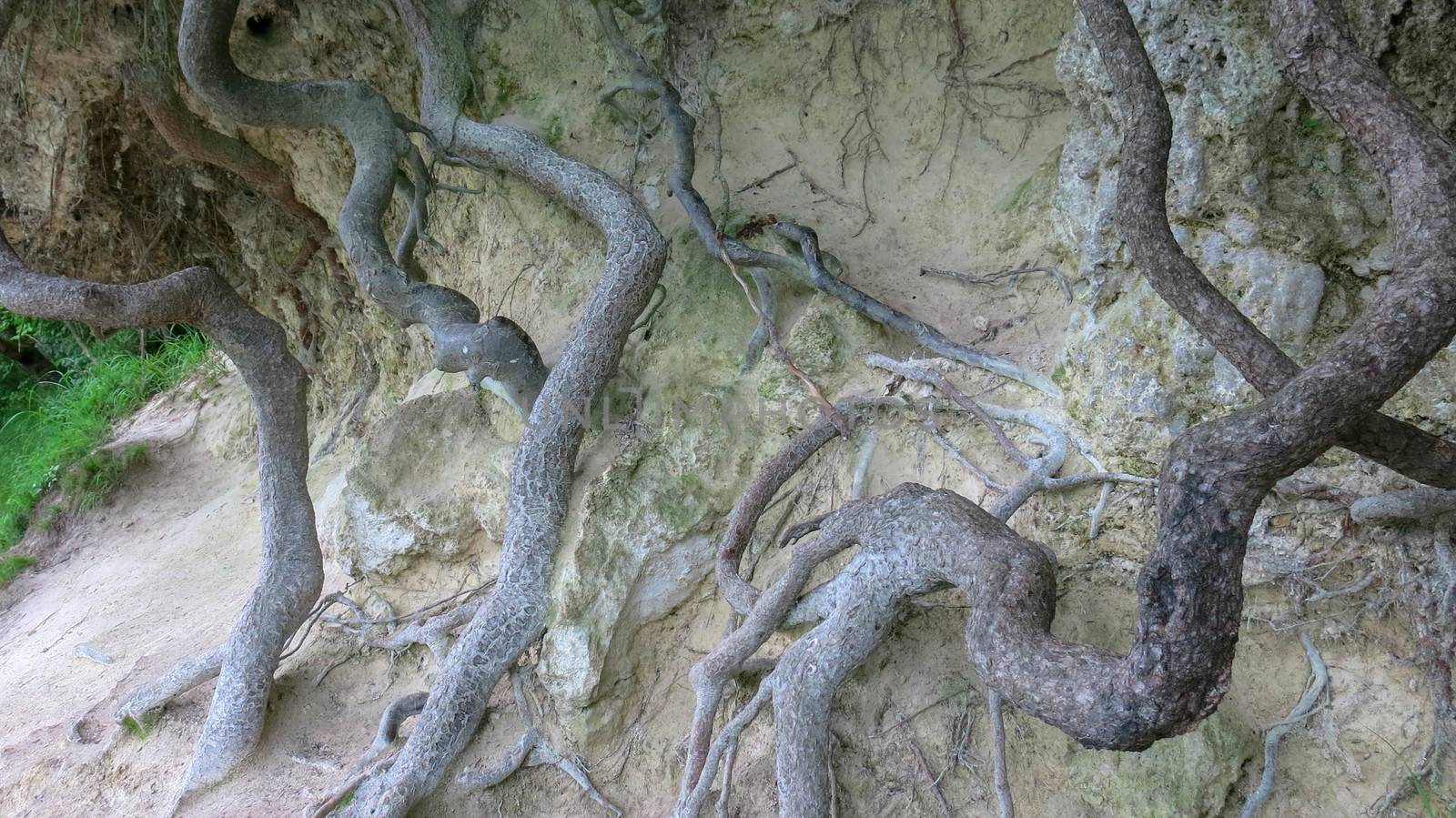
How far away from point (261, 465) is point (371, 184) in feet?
3.84

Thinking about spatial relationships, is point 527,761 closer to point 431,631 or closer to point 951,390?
point 431,631

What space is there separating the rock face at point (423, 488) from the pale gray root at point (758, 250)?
107cm

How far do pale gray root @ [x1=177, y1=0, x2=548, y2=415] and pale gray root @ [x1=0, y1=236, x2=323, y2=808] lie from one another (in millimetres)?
544

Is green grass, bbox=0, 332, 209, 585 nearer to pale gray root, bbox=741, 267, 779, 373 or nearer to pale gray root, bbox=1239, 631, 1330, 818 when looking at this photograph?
pale gray root, bbox=741, 267, 779, 373

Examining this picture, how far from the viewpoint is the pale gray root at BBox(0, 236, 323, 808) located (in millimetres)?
2916

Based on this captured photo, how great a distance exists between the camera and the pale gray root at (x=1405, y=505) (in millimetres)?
1846

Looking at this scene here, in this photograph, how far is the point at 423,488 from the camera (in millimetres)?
3457

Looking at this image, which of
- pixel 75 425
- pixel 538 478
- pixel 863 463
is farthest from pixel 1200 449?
pixel 75 425

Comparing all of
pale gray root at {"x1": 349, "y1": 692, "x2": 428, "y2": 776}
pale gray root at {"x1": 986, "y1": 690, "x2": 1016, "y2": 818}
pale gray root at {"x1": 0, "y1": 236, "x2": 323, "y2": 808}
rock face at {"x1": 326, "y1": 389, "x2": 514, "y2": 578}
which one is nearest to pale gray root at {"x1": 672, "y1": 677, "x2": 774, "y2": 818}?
pale gray root at {"x1": 986, "y1": 690, "x2": 1016, "y2": 818}

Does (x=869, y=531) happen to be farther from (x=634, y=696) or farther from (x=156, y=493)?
(x=156, y=493)

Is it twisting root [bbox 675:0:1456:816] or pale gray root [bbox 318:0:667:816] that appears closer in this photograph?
twisting root [bbox 675:0:1456:816]

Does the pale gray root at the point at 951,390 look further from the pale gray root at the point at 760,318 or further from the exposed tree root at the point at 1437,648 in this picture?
the exposed tree root at the point at 1437,648

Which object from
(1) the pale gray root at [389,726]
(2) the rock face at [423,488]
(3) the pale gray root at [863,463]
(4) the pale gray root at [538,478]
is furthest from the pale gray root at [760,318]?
(1) the pale gray root at [389,726]

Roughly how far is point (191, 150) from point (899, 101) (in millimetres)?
3069
